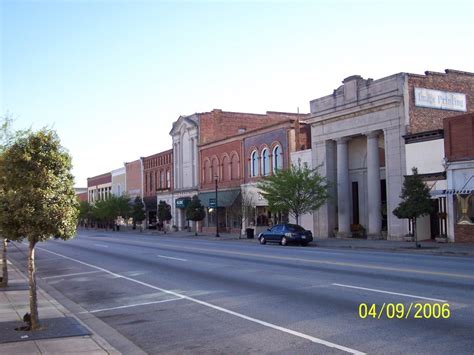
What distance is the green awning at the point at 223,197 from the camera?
5238cm

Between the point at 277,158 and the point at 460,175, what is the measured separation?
61.8 ft

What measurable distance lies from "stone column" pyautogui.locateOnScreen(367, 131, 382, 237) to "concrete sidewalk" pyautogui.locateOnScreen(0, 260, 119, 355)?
79.4 feet

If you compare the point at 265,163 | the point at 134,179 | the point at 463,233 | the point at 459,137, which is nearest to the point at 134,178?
the point at 134,179

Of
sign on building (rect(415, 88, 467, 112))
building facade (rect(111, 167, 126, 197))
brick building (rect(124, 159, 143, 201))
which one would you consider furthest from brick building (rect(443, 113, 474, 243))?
building facade (rect(111, 167, 126, 197))

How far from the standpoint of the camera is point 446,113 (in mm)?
35625

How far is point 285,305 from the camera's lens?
36.4ft

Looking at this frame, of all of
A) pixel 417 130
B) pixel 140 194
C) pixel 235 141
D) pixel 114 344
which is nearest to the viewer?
pixel 114 344

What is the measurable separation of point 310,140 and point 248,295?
1318 inches

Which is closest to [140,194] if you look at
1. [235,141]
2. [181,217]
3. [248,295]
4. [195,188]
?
[181,217]

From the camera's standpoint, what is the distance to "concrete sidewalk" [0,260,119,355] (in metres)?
7.82

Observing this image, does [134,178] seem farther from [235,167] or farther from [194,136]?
[235,167]

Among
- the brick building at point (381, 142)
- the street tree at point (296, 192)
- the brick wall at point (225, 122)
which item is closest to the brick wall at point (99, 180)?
the brick wall at point (225, 122)

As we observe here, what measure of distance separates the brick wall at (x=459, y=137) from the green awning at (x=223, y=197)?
81.0 feet

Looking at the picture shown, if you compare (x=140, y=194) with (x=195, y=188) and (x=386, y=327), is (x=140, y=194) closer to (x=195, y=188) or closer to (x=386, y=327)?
(x=195, y=188)
